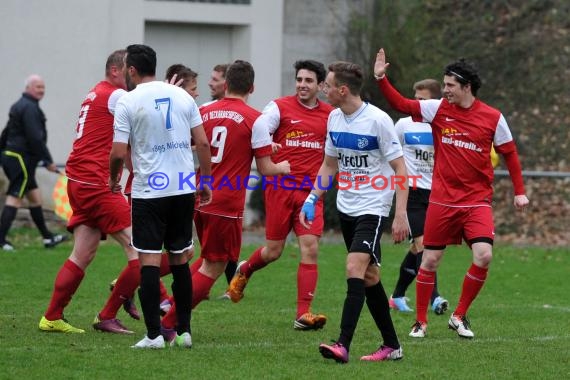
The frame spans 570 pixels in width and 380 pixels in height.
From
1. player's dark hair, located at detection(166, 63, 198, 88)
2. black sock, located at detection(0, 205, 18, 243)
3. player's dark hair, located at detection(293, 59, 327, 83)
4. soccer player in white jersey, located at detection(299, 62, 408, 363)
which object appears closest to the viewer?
soccer player in white jersey, located at detection(299, 62, 408, 363)

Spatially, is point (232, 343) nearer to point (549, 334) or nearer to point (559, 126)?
point (549, 334)

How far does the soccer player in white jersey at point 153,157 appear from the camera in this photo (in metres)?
8.23

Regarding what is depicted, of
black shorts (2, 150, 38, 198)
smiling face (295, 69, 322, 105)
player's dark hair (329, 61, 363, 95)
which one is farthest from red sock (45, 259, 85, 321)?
black shorts (2, 150, 38, 198)

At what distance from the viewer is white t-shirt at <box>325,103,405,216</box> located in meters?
8.44

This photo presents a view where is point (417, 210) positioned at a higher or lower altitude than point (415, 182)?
lower

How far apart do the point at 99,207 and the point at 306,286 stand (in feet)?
6.61

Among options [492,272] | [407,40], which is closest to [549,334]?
[492,272]

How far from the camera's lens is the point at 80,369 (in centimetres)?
761

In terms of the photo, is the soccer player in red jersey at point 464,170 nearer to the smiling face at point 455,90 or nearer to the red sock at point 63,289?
the smiling face at point 455,90

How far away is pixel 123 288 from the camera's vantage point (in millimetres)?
9398

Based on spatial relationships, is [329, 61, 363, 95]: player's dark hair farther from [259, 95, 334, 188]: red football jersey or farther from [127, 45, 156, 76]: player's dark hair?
[259, 95, 334, 188]: red football jersey

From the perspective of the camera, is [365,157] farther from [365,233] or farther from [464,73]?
[464,73]

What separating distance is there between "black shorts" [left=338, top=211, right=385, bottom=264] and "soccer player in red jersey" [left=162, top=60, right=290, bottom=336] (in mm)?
1023

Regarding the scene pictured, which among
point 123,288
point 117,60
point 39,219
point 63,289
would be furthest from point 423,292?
point 39,219
